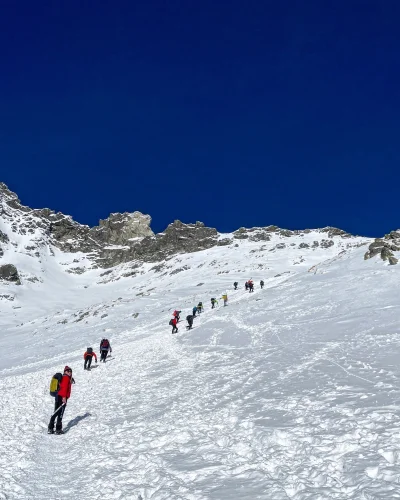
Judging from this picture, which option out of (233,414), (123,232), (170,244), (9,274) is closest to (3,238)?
(9,274)

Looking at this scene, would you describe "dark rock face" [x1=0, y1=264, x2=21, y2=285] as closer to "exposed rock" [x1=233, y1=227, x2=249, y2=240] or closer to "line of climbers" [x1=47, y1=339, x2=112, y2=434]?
"exposed rock" [x1=233, y1=227, x2=249, y2=240]

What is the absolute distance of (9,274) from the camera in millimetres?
132375

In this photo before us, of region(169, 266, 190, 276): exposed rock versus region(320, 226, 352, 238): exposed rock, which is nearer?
region(169, 266, 190, 276): exposed rock

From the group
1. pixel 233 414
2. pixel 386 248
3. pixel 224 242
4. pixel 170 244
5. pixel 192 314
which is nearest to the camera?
pixel 233 414

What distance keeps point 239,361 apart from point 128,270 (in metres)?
130

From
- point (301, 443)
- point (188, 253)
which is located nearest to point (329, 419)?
point (301, 443)

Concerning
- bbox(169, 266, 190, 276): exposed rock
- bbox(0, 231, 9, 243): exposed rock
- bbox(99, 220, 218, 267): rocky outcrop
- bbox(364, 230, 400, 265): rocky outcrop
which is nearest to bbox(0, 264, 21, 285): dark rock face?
bbox(0, 231, 9, 243): exposed rock

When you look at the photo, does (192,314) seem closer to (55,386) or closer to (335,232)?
(55,386)

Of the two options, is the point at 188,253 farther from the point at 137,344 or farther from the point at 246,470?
the point at 246,470

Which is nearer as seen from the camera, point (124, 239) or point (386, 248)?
point (386, 248)

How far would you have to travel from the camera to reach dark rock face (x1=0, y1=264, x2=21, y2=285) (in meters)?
131

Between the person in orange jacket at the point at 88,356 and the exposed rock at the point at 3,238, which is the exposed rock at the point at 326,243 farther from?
the exposed rock at the point at 3,238

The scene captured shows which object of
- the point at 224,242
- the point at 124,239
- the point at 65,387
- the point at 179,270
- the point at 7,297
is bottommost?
the point at 65,387

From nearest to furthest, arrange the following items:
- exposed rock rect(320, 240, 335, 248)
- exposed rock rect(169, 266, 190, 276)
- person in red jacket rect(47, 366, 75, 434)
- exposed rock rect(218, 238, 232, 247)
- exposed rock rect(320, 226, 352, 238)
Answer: person in red jacket rect(47, 366, 75, 434) < exposed rock rect(169, 266, 190, 276) < exposed rock rect(320, 240, 335, 248) < exposed rock rect(320, 226, 352, 238) < exposed rock rect(218, 238, 232, 247)
